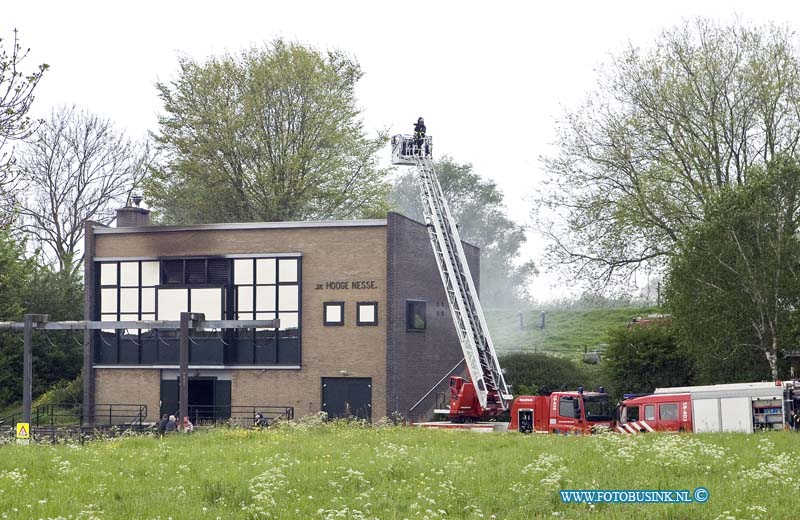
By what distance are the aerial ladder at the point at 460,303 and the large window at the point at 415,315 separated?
1.38 meters

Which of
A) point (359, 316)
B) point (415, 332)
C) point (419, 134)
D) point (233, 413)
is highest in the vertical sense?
point (419, 134)

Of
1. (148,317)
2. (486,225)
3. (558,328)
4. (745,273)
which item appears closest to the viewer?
(745,273)

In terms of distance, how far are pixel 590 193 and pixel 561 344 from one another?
23065 millimetres

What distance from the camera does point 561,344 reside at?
Answer: 226 feet

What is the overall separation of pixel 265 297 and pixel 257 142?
63.5 feet

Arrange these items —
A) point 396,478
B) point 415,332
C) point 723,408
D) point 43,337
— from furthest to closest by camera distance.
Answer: point 43,337 → point 415,332 → point 723,408 → point 396,478

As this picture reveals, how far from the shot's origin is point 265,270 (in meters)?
42.7

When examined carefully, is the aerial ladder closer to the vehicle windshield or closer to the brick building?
the brick building

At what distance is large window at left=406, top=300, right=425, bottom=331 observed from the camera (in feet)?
140

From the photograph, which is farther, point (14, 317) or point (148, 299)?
point (14, 317)

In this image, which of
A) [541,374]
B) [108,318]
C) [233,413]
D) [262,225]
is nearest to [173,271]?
[108,318]

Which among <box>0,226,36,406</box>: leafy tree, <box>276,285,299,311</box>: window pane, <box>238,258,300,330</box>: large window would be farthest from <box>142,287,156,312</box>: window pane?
<box>0,226,36,406</box>: leafy tree

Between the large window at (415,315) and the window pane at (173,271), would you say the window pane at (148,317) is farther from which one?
the large window at (415,315)

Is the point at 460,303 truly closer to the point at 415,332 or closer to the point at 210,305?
the point at 415,332
